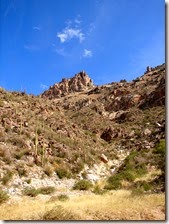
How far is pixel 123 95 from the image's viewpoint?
44.4 m

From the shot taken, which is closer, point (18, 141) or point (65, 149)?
point (18, 141)

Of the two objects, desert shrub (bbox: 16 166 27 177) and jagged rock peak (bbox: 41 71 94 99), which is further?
jagged rock peak (bbox: 41 71 94 99)

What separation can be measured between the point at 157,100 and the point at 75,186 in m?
22.4

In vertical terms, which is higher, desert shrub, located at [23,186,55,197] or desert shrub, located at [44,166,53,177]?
desert shrub, located at [44,166,53,177]

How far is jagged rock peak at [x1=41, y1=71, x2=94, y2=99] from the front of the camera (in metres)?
74.3

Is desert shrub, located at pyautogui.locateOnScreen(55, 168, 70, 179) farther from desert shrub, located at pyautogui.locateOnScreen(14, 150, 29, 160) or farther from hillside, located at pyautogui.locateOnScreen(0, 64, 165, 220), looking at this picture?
desert shrub, located at pyautogui.locateOnScreen(14, 150, 29, 160)

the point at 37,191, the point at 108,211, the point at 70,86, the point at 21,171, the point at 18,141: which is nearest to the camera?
the point at 108,211

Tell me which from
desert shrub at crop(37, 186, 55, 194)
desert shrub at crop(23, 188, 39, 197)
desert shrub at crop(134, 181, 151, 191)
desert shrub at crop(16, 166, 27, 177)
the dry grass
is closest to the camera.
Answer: the dry grass

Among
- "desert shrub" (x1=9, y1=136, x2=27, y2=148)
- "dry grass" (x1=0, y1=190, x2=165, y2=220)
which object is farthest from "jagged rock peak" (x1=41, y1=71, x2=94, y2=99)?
"dry grass" (x1=0, y1=190, x2=165, y2=220)

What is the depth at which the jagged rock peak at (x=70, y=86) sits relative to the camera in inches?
2925

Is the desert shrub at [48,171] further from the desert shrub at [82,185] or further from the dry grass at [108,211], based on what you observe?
the dry grass at [108,211]

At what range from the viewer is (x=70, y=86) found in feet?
253

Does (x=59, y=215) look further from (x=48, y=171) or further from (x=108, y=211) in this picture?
(x=48, y=171)

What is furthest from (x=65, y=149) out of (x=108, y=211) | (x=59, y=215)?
(x=59, y=215)
